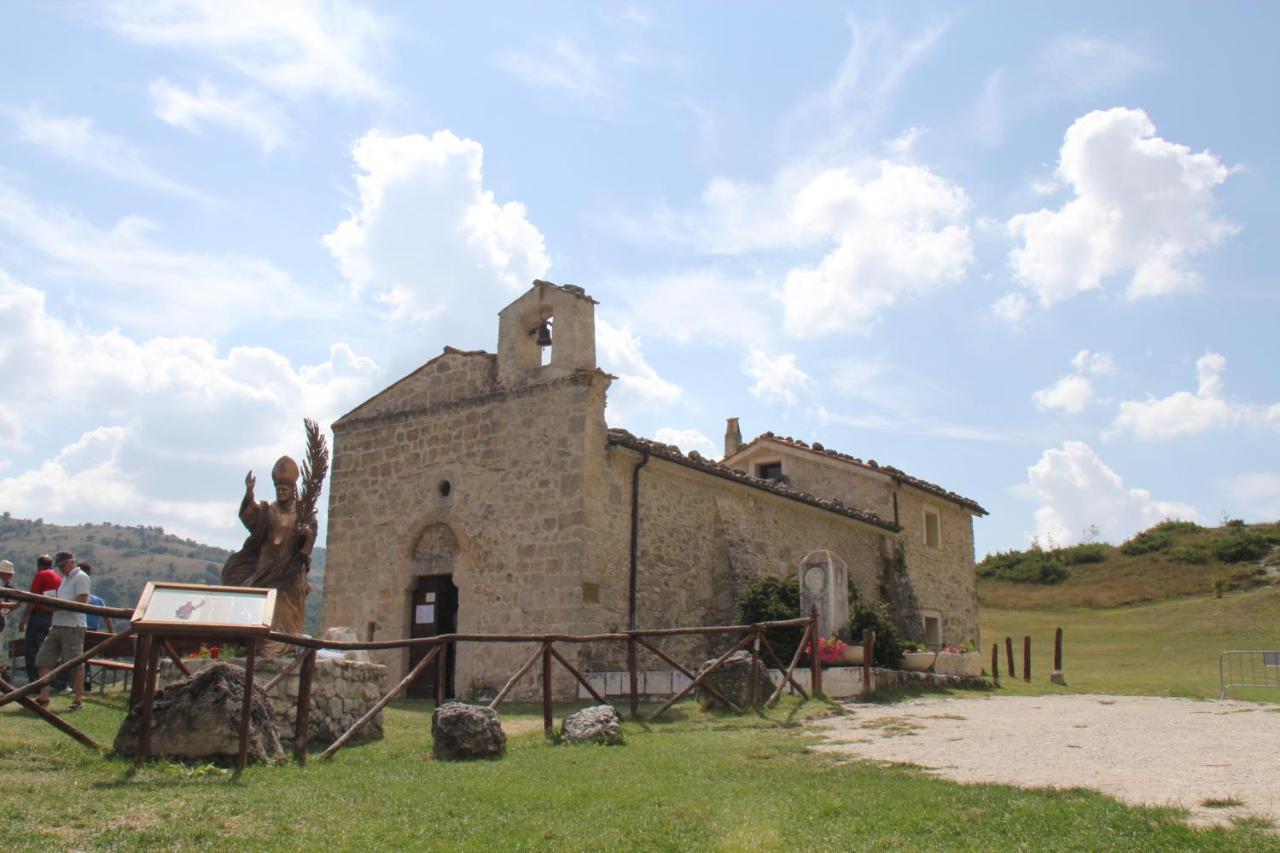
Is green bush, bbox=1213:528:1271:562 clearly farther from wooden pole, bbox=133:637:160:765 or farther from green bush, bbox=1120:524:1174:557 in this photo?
wooden pole, bbox=133:637:160:765

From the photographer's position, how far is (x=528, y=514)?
16859 millimetres

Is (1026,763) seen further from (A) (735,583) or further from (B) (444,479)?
(B) (444,479)

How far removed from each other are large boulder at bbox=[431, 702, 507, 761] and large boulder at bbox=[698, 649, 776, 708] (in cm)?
399

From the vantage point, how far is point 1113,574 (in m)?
45.7

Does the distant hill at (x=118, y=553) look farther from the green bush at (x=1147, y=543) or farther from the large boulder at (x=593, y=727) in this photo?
the large boulder at (x=593, y=727)

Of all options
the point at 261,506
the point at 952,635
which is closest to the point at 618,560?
the point at 261,506

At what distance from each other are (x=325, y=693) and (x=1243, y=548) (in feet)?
150

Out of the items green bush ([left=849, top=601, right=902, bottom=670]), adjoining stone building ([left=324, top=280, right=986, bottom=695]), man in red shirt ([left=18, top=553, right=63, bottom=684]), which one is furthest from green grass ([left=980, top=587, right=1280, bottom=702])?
man in red shirt ([left=18, top=553, right=63, bottom=684])

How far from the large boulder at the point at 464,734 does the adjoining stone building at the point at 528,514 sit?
21.3 ft

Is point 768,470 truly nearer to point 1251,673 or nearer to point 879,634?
point 879,634

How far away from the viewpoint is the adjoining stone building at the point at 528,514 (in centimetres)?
1652

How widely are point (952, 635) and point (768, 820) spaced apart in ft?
73.9

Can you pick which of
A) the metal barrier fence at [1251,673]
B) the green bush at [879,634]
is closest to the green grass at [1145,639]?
the metal barrier fence at [1251,673]

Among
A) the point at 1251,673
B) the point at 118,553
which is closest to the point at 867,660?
the point at 1251,673
